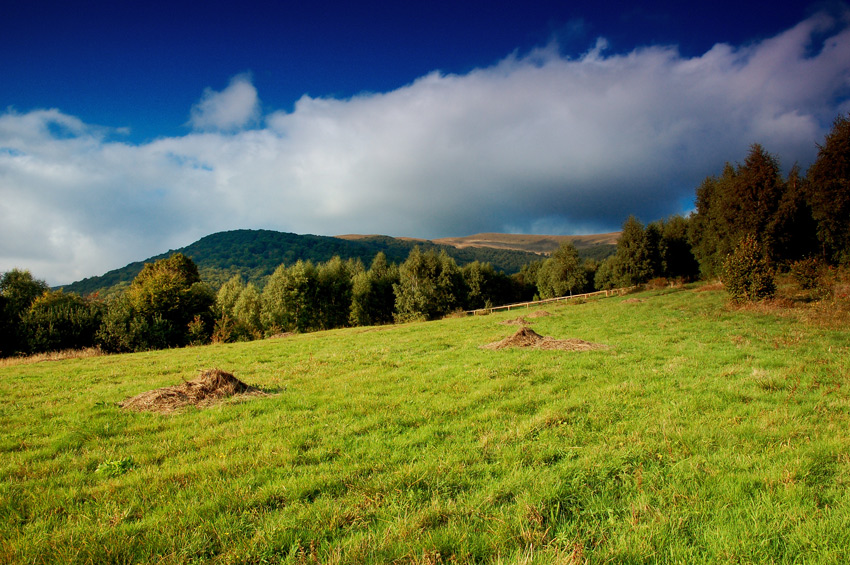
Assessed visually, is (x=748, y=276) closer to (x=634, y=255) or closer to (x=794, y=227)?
(x=794, y=227)

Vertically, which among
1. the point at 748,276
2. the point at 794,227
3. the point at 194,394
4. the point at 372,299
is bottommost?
the point at 194,394

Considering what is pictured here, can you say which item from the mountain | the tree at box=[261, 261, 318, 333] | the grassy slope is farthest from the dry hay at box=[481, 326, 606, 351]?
the mountain

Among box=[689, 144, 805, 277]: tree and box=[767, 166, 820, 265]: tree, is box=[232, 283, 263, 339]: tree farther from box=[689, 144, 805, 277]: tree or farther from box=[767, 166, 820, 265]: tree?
box=[767, 166, 820, 265]: tree

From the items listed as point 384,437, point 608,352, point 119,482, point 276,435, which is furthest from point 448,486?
point 608,352

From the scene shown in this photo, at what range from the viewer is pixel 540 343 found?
14953mm

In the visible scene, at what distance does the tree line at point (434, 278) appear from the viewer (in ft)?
85.1

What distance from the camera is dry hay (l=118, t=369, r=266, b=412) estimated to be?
8555mm

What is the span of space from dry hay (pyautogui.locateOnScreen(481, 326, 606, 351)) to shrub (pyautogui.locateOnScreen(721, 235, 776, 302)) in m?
17.1

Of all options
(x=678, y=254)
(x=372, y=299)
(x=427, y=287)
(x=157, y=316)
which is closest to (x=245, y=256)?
(x=372, y=299)

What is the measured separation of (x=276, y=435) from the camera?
6.44m

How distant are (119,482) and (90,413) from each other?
489 cm

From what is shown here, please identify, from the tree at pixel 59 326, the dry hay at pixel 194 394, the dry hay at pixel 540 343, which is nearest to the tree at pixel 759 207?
Result: the dry hay at pixel 540 343

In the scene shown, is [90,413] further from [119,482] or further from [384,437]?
[384,437]

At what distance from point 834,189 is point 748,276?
387 inches
